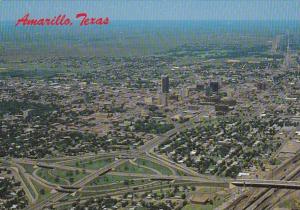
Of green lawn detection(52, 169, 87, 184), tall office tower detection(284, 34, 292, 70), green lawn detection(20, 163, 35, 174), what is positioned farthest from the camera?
tall office tower detection(284, 34, 292, 70)

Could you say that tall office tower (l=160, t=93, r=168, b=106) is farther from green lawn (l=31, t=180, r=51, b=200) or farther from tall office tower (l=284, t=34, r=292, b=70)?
tall office tower (l=284, t=34, r=292, b=70)

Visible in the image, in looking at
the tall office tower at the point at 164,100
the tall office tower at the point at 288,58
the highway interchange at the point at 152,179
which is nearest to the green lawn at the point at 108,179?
the highway interchange at the point at 152,179

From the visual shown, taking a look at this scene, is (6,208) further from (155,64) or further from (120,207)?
(155,64)

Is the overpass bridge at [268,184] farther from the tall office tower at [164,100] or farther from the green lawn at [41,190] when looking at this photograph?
the tall office tower at [164,100]

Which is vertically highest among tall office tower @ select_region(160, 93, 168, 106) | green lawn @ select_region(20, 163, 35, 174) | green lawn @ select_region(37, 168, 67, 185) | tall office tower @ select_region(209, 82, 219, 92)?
tall office tower @ select_region(209, 82, 219, 92)

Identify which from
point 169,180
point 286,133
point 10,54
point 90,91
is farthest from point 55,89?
point 169,180

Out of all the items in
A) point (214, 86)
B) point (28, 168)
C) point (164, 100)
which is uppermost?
point (214, 86)

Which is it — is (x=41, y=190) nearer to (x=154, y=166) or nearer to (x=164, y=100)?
(x=154, y=166)

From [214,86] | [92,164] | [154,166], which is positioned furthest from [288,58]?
[92,164]

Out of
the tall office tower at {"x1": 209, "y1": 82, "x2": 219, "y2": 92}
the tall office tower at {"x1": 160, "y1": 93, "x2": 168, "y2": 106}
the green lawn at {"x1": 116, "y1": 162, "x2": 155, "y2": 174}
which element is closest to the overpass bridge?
the green lawn at {"x1": 116, "y1": 162, "x2": 155, "y2": 174}

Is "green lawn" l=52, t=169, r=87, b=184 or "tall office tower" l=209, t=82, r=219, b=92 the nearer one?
"green lawn" l=52, t=169, r=87, b=184

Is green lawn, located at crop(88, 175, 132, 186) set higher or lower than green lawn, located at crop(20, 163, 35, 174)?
higher
